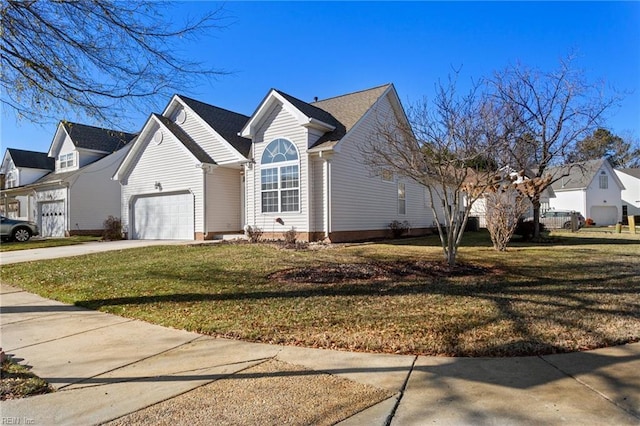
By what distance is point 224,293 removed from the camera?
7.10m

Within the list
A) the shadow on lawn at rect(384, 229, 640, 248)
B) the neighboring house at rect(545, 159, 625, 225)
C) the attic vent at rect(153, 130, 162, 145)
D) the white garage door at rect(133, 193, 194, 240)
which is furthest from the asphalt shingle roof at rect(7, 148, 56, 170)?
the neighboring house at rect(545, 159, 625, 225)

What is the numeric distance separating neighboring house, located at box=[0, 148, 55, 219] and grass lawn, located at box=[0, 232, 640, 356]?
2511 centimetres

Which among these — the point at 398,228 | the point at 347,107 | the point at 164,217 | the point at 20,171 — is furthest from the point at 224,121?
the point at 20,171

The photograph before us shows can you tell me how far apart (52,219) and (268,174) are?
60.9 feet

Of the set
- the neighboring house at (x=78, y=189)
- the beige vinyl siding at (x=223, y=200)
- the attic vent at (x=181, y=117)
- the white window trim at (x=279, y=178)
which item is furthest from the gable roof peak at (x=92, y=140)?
the white window trim at (x=279, y=178)

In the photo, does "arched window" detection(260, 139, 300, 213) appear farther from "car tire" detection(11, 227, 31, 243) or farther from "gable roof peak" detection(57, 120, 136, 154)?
"gable roof peak" detection(57, 120, 136, 154)

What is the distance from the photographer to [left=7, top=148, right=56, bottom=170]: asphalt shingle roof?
31380 millimetres

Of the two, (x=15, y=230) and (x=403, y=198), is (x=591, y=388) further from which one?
(x=15, y=230)

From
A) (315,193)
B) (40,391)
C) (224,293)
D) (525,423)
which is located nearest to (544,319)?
(525,423)

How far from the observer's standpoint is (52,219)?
26.2m

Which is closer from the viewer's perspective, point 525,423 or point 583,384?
point 525,423

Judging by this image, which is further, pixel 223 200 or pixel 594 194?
pixel 594 194

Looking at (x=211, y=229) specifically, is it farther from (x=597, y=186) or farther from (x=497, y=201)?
(x=597, y=186)

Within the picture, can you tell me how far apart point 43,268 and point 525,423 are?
1204 cm
